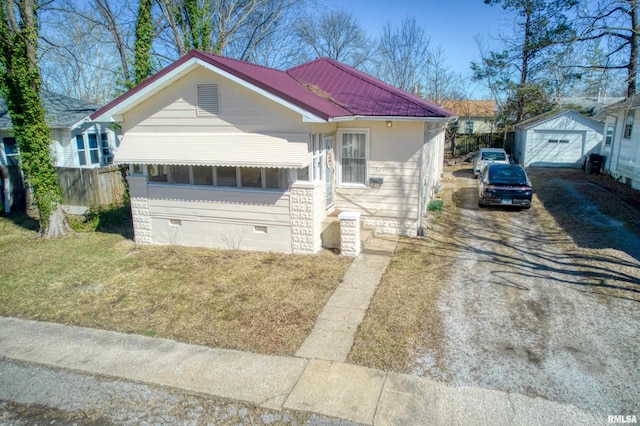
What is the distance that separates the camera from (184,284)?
8664 millimetres

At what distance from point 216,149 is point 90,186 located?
26.5ft

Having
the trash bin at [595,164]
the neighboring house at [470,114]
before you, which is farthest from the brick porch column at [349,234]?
the neighboring house at [470,114]

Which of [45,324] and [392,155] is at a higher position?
[392,155]

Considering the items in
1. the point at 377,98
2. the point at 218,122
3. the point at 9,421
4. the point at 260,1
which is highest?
the point at 260,1

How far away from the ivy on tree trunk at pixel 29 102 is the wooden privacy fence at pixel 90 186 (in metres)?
3.15

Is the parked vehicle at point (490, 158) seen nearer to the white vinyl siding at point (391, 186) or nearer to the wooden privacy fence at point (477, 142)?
the wooden privacy fence at point (477, 142)

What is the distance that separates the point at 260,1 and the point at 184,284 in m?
16.3

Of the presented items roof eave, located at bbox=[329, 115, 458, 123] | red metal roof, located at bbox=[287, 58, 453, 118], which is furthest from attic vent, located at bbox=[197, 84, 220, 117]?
red metal roof, located at bbox=[287, 58, 453, 118]

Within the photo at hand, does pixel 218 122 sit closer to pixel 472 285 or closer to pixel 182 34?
pixel 472 285

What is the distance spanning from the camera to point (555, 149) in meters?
25.6

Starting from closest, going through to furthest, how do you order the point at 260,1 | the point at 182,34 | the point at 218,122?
the point at 218,122, the point at 182,34, the point at 260,1

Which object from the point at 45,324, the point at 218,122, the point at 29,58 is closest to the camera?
the point at 45,324

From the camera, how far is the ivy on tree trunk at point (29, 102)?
422 inches

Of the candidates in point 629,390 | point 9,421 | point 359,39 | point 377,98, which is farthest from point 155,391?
point 359,39
